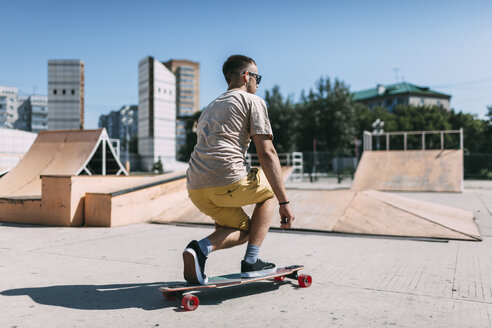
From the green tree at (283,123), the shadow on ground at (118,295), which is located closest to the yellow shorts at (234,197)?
the shadow on ground at (118,295)

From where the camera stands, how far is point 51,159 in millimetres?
10078

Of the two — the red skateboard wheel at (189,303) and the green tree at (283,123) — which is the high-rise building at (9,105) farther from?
the red skateboard wheel at (189,303)

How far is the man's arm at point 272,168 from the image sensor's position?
2525 millimetres

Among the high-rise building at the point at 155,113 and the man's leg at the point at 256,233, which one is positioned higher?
the high-rise building at the point at 155,113

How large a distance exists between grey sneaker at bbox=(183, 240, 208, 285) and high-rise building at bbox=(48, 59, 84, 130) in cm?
2582

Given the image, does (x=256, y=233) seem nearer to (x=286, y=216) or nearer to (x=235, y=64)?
(x=286, y=216)

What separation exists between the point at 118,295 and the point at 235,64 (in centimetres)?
181

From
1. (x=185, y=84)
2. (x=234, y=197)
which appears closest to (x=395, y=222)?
(x=234, y=197)

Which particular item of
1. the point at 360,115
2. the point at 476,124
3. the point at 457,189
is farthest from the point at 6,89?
the point at 457,189

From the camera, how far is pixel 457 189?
14.7 meters

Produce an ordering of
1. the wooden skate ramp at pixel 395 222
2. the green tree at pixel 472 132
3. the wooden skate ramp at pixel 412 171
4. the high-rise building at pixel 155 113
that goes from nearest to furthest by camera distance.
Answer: the wooden skate ramp at pixel 395 222 < the wooden skate ramp at pixel 412 171 < the high-rise building at pixel 155 113 < the green tree at pixel 472 132

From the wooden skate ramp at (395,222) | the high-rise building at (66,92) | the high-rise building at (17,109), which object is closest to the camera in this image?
the wooden skate ramp at (395,222)

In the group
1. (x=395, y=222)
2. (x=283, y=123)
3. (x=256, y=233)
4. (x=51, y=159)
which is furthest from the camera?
(x=283, y=123)

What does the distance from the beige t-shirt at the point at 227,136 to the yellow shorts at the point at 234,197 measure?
4cm
